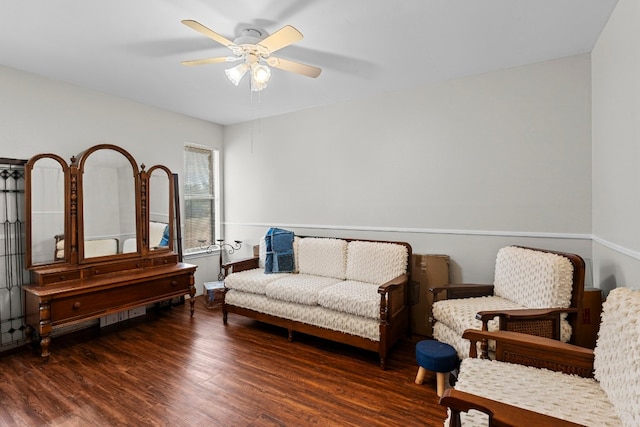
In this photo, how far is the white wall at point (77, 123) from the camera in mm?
2842

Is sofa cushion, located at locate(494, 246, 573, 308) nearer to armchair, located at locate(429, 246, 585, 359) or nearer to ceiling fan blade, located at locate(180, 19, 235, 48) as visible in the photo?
armchair, located at locate(429, 246, 585, 359)

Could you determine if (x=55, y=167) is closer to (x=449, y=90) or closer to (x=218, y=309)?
(x=218, y=309)

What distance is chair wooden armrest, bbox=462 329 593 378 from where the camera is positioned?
1580mm

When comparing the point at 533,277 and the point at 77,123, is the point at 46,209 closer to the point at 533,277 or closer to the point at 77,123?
the point at 77,123

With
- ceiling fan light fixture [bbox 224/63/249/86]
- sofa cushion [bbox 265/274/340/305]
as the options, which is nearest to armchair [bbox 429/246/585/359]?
sofa cushion [bbox 265/274/340/305]

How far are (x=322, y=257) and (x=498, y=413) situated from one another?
8.41 feet

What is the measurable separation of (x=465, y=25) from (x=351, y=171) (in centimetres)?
187

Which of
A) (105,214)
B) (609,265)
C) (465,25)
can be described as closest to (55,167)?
(105,214)

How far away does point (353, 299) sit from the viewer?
271cm

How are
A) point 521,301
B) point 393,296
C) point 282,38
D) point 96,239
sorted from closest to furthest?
point 282,38 < point 521,301 < point 393,296 < point 96,239

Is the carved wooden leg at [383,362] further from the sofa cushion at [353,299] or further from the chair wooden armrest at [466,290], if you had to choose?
the chair wooden armrest at [466,290]

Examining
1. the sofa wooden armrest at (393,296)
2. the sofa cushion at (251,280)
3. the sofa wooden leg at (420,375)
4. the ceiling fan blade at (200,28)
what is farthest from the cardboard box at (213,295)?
the ceiling fan blade at (200,28)

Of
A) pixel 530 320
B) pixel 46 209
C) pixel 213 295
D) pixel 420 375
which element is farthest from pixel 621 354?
pixel 46 209

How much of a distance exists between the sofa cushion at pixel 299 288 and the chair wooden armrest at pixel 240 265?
0.62 m
